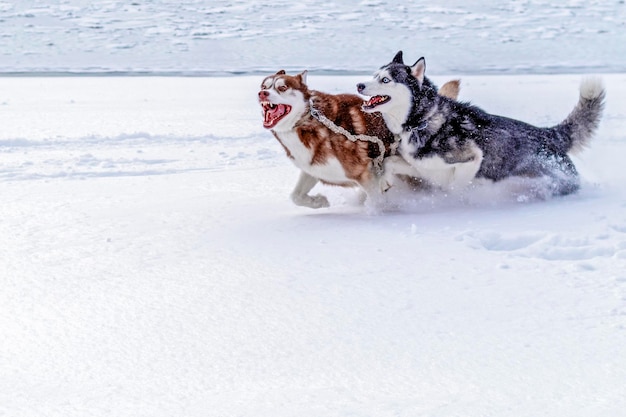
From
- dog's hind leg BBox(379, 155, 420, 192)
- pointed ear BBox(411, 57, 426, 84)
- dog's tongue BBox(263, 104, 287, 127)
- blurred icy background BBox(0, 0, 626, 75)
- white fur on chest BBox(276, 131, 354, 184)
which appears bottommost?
blurred icy background BBox(0, 0, 626, 75)

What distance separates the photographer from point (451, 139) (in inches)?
171

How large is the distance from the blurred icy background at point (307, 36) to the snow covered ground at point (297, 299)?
8.39 metres

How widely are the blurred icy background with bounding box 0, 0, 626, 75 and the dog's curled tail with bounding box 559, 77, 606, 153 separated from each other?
28.5 feet

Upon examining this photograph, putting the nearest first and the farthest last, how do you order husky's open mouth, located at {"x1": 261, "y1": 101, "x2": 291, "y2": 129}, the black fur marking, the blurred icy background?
husky's open mouth, located at {"x1": 261, "y1": 101, "x2": 291, "y2": 129} < the black fur marking < the blurred icy background

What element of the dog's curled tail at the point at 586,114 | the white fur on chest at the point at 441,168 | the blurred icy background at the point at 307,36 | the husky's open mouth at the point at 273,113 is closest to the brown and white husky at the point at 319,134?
the husky's open mouth at the point at 273,113

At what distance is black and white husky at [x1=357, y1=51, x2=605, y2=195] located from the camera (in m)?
4.30

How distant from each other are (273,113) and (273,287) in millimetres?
1229

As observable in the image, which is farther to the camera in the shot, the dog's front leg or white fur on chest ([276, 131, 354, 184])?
the dog's front leg

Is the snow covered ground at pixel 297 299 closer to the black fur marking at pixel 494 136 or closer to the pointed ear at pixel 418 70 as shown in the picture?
the black fur marking at pixel 494 136

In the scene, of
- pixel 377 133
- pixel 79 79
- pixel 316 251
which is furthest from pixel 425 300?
pixel 79 79

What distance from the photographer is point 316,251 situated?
360 centimetres

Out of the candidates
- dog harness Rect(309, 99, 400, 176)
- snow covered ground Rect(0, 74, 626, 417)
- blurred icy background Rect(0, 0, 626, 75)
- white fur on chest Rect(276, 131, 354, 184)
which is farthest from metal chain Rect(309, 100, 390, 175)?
blurred icy background Rect(0, 0, 626, 75)

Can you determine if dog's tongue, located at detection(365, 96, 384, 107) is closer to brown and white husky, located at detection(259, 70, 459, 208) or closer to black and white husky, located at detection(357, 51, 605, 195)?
black and white husky, located at detection(357, 51, 605, 195)

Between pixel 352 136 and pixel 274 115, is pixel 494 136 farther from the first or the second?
pixel 274 115
